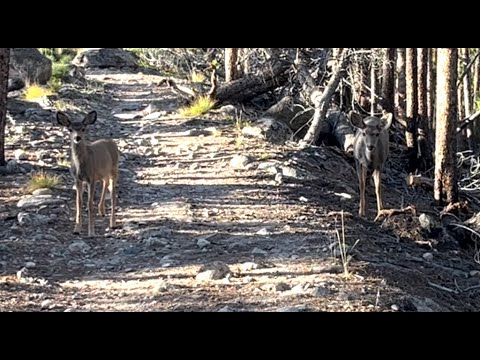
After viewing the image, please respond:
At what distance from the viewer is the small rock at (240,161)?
1324 cm

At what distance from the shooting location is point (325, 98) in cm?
1485

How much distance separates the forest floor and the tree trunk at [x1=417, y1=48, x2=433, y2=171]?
5.97 feet

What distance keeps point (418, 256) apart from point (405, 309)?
3.50 m

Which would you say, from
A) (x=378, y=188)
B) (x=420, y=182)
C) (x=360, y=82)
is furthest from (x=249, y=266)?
(x=360, y=82)

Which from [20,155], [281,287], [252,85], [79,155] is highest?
[252,85]

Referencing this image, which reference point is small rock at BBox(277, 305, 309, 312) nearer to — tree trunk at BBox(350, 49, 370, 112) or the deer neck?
the deer neck

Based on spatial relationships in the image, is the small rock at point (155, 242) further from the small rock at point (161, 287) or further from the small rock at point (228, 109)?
the small rock at point (228, 109)

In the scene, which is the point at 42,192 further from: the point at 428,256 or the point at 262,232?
the point at 428,256

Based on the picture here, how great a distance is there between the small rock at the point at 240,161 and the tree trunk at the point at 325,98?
2.22m

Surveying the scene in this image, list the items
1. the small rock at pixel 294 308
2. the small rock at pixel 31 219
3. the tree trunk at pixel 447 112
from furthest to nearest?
1. the tree trunk at pixel 447 112
2. the small rock at pixel 31 219
3. the small rock at pixel 294 308

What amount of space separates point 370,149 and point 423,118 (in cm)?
625

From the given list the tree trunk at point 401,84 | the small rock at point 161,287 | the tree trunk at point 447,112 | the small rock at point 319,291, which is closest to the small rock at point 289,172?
the tree trunk at point 447,112

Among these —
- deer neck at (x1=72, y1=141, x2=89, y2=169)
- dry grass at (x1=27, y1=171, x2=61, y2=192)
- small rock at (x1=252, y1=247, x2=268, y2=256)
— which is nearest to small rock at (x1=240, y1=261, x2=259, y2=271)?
small rock at (x1=252, y1=247, x2=268, y2=256)
